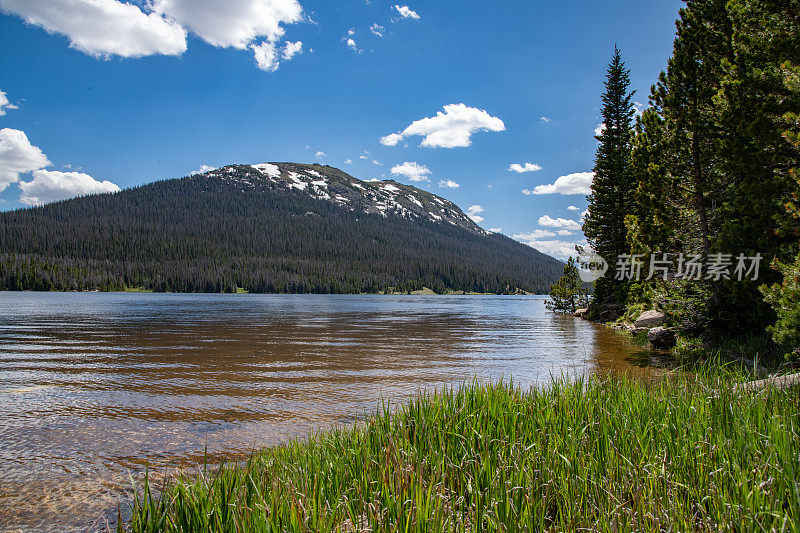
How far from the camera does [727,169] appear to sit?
1305 centimetres

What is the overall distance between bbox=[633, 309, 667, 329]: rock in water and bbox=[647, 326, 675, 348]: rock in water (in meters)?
2.94

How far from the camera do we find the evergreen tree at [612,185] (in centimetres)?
3806

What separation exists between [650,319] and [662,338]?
4.01 meters

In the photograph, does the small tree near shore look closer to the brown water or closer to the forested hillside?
the brown water

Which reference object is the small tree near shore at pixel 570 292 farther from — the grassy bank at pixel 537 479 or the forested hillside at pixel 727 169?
the grassy bank at pixel 537 479

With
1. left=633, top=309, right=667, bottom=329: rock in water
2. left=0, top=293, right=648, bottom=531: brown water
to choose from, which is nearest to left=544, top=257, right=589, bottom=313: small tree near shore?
left=633, top=309, right=667, bottom=329: rock in water

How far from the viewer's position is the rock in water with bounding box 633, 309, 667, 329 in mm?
22781

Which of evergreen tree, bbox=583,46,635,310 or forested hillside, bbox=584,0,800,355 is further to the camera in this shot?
evergreen tree, bbox=583,46,635,310

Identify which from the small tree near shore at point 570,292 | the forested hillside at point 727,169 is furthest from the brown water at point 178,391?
the small tree near shore at point 570,292

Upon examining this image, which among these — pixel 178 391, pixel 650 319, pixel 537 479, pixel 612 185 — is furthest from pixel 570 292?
pixel 537 479

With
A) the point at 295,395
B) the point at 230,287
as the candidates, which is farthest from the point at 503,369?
the point at 230,287

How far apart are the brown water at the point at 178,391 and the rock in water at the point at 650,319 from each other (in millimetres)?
2746

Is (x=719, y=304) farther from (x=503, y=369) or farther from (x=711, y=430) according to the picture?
(x=711, y=430)

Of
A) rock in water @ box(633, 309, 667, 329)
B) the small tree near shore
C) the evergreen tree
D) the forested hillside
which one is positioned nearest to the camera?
the forested hillside
